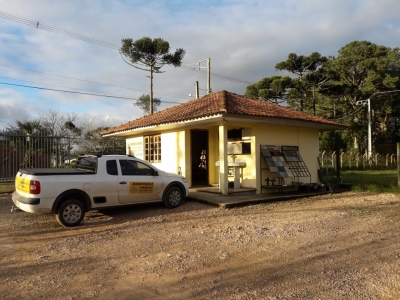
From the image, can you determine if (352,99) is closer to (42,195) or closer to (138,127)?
(138,127)

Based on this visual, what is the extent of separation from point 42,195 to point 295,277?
5189 mm

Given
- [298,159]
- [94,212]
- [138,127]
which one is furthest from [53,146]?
[298,159]

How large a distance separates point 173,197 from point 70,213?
290cm

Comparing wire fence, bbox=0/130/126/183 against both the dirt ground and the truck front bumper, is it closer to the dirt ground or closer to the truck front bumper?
the dirt ground

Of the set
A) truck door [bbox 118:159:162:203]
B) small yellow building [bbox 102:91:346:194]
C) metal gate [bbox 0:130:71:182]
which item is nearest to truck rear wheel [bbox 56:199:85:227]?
truck door [bbox 118:159:162:203]

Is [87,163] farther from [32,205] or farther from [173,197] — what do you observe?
[173,197]

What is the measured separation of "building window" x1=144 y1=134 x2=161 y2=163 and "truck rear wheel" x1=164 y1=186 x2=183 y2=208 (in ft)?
16.9

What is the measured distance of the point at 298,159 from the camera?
13.0 meters

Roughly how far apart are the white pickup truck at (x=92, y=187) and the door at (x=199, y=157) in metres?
4.13

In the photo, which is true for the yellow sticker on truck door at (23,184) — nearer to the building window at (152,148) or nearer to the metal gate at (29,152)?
the metal gate at (29,152)

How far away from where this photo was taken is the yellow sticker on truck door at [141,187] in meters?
8.38

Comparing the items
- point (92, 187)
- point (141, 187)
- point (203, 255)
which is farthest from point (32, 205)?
point (203, 255)

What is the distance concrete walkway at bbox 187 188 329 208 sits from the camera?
9808 millimetres

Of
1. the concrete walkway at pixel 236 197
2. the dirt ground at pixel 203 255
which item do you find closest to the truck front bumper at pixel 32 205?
the dirt ground at pixel 203 255
